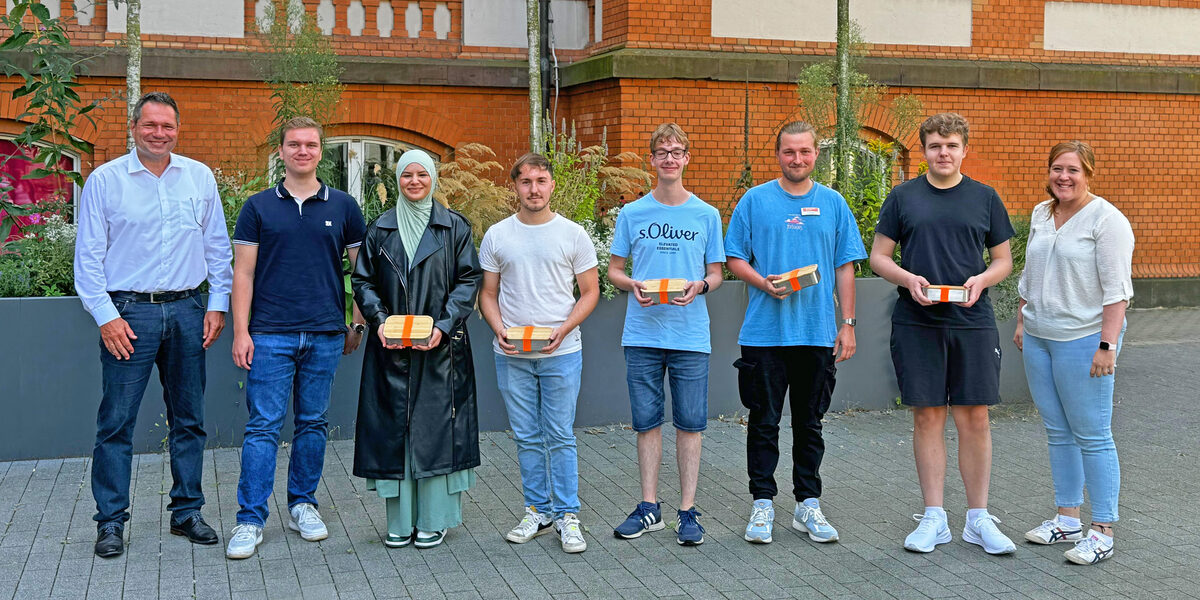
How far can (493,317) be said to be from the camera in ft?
18.5

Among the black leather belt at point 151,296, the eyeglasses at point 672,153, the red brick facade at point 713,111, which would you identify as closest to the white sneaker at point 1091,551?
the eyeglasses at point 672,153

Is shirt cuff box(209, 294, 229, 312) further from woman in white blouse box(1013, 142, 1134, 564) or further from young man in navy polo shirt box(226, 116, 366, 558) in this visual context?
woman in white blouse box(1013, 142, 1134, 564)

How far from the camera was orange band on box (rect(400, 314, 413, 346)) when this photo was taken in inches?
208

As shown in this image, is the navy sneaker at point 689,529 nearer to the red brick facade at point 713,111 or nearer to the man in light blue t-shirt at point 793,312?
the man in light blue t-shirt at point 793,312

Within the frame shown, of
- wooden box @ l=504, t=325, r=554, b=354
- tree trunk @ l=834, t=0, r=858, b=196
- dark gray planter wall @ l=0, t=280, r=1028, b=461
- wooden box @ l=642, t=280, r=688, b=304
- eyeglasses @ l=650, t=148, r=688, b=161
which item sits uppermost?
tree trunk @ l=834, t=0, r=858, b=196

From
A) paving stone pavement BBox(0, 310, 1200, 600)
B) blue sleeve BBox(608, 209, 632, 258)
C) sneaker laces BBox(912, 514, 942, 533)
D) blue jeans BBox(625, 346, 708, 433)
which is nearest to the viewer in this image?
paving stone pavement BBox(0, 310, 1200, 600)

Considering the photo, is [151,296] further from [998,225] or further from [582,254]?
[998,225]

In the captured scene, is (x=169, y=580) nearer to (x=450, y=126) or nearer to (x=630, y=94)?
(x=630, y=94)

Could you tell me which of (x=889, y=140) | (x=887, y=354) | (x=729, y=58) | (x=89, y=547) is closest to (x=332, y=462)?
(x=89, y=547)

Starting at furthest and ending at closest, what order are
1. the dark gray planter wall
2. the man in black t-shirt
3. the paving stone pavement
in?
the dark gray planter wall → the man in black t-shirt → the paving stone pavement

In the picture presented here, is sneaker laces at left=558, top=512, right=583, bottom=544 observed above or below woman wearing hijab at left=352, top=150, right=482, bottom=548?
below

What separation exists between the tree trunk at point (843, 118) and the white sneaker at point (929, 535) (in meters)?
5.20

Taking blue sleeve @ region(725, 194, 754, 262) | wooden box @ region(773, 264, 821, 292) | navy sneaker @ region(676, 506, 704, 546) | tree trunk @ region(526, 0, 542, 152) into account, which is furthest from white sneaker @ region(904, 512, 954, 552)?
tree trunk @ region(526, 0, 542, 152)

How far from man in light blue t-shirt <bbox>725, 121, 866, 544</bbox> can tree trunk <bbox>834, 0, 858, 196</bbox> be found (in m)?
4.85
